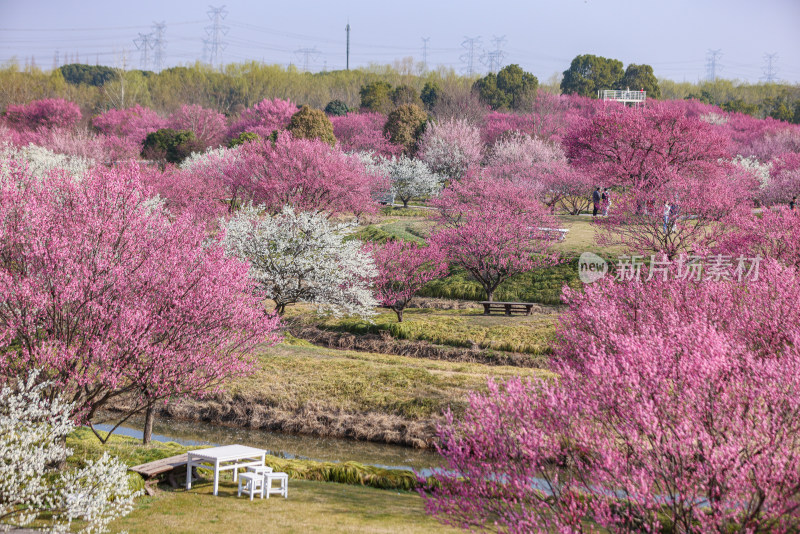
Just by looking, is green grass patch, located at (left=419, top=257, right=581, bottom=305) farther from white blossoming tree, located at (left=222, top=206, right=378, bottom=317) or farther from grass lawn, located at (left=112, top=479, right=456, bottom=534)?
grass lawn, located at (left=112, top=479, right=456, bottom=534)

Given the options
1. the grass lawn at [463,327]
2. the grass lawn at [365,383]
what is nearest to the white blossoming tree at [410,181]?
the grass lawn at [463,327]

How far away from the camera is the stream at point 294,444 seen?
2167 centimetres

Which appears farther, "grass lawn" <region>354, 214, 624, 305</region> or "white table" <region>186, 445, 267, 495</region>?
"grass lawn" <region>354, 214, 624, 305</region>

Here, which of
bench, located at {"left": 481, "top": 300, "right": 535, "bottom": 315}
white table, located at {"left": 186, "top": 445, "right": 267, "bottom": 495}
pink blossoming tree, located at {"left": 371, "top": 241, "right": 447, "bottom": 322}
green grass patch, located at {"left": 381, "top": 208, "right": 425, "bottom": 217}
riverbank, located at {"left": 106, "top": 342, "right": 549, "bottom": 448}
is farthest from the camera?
green grass patch, located at {"left": 381, "top": 208, "right": 425, "bottom": 217}

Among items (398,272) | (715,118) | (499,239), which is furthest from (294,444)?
(715,118)

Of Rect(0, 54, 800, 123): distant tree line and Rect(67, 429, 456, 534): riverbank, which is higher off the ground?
Rect(0, 54, 800, 123): distant tree line

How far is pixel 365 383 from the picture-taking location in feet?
88.6

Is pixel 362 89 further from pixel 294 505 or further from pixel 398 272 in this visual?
pixel 294 505

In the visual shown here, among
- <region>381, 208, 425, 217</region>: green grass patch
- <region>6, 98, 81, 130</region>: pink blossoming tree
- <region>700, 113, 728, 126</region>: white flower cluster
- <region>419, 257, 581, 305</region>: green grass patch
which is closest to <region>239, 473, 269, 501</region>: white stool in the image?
<region>419, 257, 581, 305</region>: green grass patch

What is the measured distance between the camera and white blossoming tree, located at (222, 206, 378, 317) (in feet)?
107

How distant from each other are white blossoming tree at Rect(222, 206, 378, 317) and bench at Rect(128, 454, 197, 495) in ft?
52.6

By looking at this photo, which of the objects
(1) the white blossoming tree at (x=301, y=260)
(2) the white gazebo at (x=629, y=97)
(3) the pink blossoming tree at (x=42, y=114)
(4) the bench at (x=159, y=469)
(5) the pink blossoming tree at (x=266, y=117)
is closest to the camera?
(4) the bench at (x=159, y=469)

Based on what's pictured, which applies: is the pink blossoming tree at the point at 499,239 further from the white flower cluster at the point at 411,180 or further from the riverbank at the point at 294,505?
the white flower cluster at the point at 411,180

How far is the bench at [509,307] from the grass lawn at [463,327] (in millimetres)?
382
